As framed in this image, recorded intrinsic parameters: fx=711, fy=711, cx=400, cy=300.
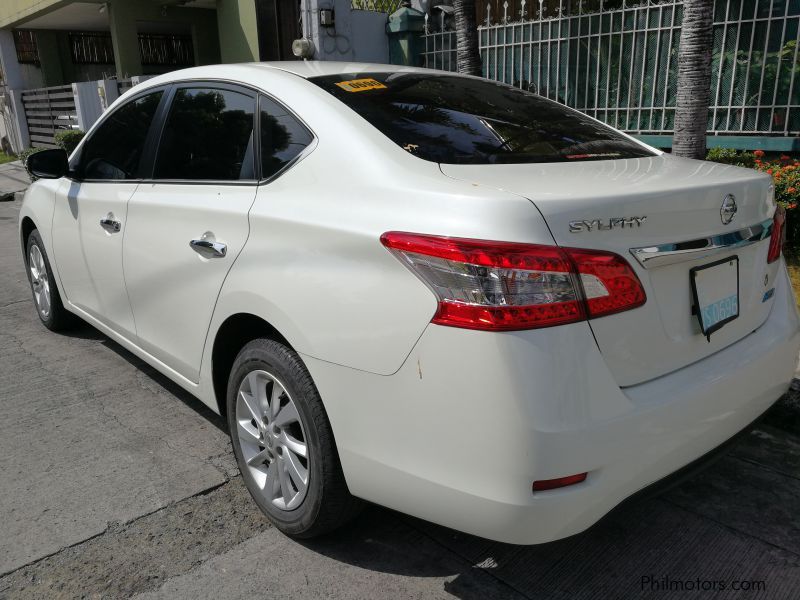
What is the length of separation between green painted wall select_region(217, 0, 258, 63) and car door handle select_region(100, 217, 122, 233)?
9.66 meters

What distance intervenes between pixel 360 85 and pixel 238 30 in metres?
11.2

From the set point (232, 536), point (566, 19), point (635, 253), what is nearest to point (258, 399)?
point (232, 536)

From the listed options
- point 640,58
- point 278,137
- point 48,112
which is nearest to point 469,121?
point 278,137

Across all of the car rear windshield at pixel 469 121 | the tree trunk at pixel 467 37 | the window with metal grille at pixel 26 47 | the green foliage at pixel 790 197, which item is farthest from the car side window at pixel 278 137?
the window with metal grille at pixel 26 47

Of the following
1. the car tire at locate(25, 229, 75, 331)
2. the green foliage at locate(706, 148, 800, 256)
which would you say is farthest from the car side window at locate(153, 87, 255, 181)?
the green foliage at locate(706, 148, 800, 256)

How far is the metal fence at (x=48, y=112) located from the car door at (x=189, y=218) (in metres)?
14.6

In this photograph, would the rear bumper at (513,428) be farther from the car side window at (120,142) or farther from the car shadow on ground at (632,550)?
the car side window at (120,142)

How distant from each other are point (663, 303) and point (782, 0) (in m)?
5.47

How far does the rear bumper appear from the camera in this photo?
1.87 metres

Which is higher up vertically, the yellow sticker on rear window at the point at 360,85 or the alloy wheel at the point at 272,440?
the yellow sticker on rear window at the point at 360,85

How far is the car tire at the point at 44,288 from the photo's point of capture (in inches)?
189

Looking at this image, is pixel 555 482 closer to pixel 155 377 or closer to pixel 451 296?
pixel 451 296

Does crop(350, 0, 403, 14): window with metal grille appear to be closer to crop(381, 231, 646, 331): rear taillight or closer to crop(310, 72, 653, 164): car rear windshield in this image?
crop(310, 72, 653, 164): car rear windshield

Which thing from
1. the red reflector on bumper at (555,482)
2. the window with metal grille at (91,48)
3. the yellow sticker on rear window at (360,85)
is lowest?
the red reflector on bumper at (555,482)
